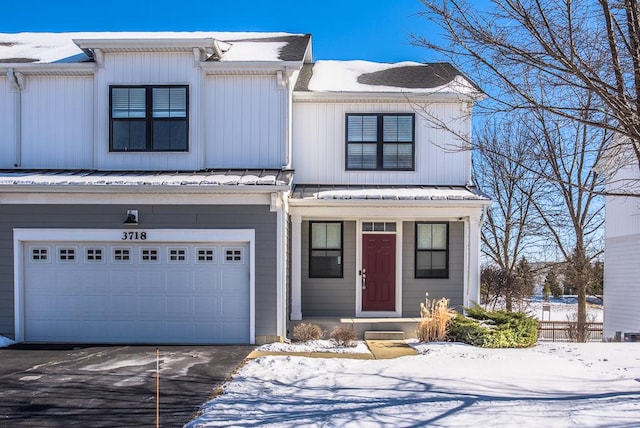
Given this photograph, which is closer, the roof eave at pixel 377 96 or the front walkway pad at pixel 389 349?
the front walkway pad at pixel 389 349

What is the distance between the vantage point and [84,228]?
1230 centimetres

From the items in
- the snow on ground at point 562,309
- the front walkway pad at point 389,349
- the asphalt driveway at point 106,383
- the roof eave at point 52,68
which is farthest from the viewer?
the snow on ground at point 562,309

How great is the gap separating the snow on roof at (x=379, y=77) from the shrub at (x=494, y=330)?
5264mm

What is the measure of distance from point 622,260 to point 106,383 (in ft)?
55.7

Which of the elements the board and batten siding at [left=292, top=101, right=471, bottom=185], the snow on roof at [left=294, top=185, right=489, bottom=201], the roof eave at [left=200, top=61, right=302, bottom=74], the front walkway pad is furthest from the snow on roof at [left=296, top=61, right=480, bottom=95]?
the front walkway pad

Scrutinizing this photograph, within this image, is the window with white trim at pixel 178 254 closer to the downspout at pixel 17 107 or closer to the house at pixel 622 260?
the downspout at pixel 17 107

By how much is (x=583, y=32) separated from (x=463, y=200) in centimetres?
614

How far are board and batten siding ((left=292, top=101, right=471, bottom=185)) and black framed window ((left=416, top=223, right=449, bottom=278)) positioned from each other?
45.0 inches

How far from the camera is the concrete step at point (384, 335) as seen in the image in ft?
42.8

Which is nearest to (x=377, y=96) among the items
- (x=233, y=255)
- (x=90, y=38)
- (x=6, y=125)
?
(x=233, y=255)

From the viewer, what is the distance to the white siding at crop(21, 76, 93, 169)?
44.5 feet

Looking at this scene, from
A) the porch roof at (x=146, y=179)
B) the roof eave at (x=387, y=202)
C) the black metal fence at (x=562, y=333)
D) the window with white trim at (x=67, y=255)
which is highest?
the porch roof at (x=146, y=179)

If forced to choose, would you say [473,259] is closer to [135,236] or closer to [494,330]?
[494,330]

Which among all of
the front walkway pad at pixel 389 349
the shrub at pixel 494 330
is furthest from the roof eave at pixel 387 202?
the front walkway pad at pixel 389 349
